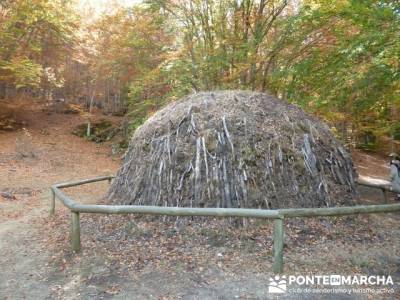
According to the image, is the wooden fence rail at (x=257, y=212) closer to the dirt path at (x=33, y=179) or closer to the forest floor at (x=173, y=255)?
the forest floor at (x=173, y=255)

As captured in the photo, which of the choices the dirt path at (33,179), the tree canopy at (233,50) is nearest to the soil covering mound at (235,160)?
the tree canopy at (233,50)

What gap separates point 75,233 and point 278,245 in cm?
290

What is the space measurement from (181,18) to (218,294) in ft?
34.9

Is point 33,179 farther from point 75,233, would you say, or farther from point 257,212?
point 257,212

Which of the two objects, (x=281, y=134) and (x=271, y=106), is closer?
(x=281, y=134)

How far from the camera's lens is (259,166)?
20.2ft

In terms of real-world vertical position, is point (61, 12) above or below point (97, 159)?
above

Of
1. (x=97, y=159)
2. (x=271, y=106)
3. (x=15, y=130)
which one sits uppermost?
(x=271, y=106)

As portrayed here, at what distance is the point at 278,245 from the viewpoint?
4297 mm

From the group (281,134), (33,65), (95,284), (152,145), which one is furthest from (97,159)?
(95,284)

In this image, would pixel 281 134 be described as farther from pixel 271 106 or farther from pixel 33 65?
pixel 33 65

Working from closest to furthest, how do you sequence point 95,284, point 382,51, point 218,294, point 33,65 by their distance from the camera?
point 218,294 → point 95,284 → point 382,51 → point 33,65

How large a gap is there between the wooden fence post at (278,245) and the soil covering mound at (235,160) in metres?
1.50

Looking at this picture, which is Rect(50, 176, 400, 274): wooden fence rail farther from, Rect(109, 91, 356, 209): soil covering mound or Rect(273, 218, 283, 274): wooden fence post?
Rect(109, 91, 356, 209): soil covering mound
